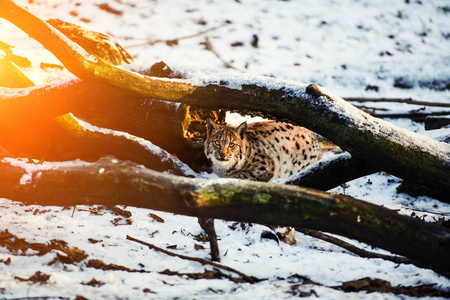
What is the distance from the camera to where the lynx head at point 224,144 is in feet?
20.4

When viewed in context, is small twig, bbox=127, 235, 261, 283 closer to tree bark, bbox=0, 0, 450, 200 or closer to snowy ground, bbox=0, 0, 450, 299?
snowy ground, bbox=0, 0, 450, 299

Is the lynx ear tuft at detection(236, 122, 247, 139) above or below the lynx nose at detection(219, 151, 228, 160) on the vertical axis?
above

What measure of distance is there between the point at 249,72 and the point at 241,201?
26.5ft

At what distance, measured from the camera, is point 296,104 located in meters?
3.84

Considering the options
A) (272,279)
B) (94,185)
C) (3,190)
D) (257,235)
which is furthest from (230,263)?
(3,190)

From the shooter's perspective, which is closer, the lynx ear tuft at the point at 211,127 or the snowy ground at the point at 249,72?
the snowy ground at the point at 249,72

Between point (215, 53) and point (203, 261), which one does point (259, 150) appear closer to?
point (203, 261)

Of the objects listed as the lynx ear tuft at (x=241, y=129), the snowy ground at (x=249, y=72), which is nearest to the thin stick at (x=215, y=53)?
the snowy ground at (x=249, y=72)

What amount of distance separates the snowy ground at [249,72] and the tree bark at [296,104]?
1.01 m

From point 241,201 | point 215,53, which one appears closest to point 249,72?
point 215,53

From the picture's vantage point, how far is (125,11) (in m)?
12.5

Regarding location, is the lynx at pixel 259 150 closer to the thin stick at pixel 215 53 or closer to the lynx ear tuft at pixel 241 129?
the lynx ear tuft at pixel 241 129

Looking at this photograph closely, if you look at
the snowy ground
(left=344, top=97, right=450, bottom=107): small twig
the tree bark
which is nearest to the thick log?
the snowy ground

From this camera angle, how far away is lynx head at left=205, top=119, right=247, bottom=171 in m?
6.22
